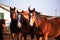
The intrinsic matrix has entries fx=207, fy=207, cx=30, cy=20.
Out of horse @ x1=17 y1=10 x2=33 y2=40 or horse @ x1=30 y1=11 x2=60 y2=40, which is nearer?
horse @ x1=30 y1=11 x2=60 y2=40

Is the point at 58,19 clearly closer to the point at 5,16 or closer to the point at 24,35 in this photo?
the point at 24,35

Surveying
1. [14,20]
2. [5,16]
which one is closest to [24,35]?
[14,20]

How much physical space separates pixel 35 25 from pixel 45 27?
46 cm

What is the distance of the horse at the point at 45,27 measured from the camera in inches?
312

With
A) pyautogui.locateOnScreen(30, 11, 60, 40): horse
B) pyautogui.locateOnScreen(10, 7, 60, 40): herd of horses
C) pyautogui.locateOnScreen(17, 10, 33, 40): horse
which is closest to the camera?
pyautogui.locateOnScreen(30, 11, 60, 40): horse

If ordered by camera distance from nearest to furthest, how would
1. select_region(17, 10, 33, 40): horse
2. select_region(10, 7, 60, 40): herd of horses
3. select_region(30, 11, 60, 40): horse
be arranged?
1. select_region(30, 11, 60, 40): horse
2. select_region(10, 7, 60, 40): herd of horses
3. select_region(17, 10, 33, 40): horse

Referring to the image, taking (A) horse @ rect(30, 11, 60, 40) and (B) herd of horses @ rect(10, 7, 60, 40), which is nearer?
(A) horse @ rect(30, 11, 60, 40)

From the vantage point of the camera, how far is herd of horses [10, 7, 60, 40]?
8027 mm

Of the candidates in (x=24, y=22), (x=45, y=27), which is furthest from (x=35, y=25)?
(x=24, y=22)

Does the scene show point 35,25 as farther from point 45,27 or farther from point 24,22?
point 24,22

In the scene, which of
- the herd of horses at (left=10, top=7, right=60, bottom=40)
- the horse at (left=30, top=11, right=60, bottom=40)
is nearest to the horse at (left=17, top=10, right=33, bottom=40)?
the herd of horses at (left=10, top=7, right=60, bottom=40)

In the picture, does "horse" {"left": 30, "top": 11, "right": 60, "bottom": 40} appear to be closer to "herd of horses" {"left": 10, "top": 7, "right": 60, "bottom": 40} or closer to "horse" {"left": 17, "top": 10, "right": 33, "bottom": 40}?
"herd of horses" {"left": 10, "top": 7, "right": 60, "bottom": 40}

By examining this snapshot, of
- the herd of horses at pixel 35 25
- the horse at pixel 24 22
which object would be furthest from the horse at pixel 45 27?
the horse at pixel 24 22

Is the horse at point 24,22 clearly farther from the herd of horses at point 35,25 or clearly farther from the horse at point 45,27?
the horse at point 45,27
